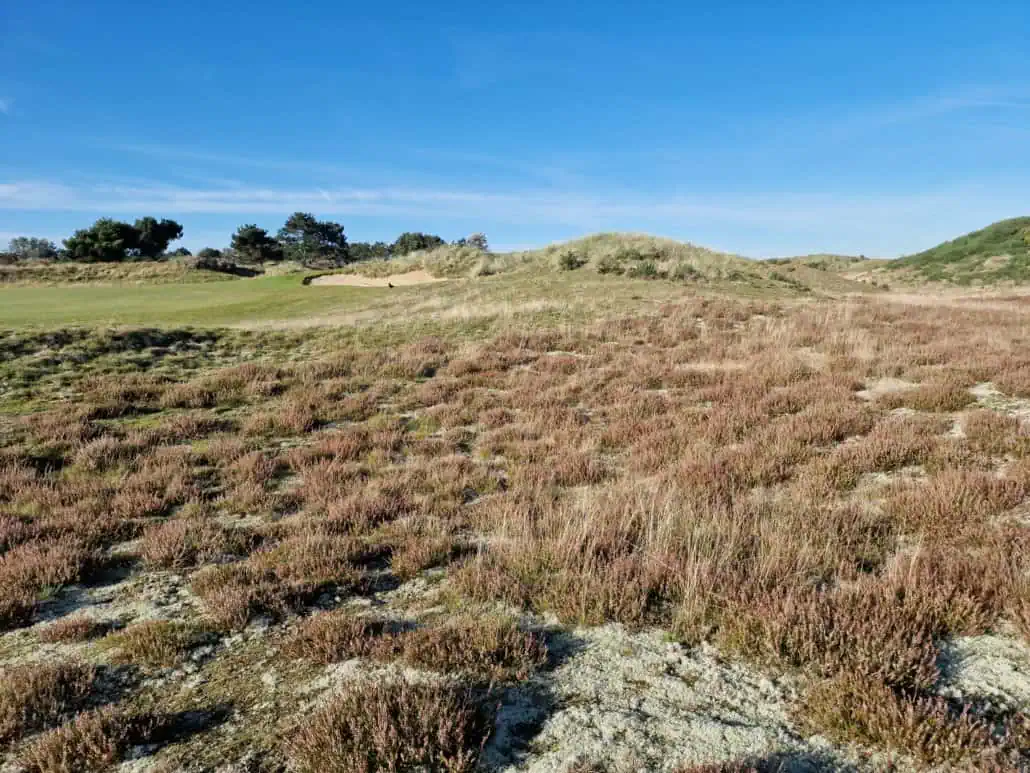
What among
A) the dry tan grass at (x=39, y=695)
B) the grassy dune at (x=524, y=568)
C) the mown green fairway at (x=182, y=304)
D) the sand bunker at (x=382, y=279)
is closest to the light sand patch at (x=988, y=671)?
the grassy dune at (x=524, y=568)

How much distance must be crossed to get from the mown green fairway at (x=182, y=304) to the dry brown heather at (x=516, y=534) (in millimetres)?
10712

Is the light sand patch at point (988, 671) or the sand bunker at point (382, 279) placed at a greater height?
the sand bunker at point (382, 279)

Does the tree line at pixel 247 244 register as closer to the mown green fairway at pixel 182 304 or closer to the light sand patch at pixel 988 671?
the mown green fairway at pixel 182 304

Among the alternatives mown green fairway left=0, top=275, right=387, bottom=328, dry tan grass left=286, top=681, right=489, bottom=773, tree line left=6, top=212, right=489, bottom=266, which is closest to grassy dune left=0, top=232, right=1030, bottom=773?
dry tan grass left=286, top=681, right=489, bottom=773

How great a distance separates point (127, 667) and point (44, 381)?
1240 centimetres

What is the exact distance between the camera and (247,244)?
73688mm

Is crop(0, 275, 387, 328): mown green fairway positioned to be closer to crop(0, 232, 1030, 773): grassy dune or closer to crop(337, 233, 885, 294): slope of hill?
crop(337, 233, 885, 294): slope of hill

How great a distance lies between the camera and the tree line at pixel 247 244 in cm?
6562

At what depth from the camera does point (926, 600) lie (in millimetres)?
3848

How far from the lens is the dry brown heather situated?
325 cm

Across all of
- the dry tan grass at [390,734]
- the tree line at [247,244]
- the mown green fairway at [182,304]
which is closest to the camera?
the dry tan grass at [390,734]

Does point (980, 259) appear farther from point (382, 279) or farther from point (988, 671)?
point (988, 671)

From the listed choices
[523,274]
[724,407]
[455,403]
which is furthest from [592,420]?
[523,274]

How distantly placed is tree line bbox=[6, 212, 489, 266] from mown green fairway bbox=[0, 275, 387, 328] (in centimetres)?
3392
